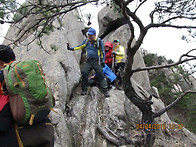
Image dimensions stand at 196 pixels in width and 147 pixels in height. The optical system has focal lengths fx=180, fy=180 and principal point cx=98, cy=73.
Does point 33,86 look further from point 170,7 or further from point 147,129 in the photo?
point 147,129

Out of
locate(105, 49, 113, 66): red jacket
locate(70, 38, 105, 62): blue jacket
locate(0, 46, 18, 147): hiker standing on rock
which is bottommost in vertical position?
locate(0, 46, 18, 147): hiker standing on rock

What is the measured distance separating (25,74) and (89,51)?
4.51 metres

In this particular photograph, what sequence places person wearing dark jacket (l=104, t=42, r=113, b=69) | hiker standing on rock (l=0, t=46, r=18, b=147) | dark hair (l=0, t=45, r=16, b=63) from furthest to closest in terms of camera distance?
person wearing dark jacket (l=104, t=42, r=113, b=69) → dark hair (l=0, t=45, r=16, b=63) → hiker standing on rock (l=0, t=46, r=18, b=147)

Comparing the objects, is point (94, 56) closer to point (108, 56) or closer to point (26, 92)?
point (108, 56)

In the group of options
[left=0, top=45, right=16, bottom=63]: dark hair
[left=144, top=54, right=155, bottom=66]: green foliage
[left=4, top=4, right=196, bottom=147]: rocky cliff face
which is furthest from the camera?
[left=144, top=54, right=155, bottom=66]: green foliage

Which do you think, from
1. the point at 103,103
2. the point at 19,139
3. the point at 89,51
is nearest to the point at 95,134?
the point at 103,103

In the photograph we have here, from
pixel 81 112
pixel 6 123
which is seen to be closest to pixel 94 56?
pixel 81 112

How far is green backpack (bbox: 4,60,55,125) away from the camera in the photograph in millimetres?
1802

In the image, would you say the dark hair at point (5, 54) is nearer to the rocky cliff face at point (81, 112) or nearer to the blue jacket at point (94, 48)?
the rocky cliff face at point (81, 112)

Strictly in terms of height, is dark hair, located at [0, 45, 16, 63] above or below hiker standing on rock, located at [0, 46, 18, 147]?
above

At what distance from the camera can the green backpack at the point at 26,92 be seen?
5.91ft

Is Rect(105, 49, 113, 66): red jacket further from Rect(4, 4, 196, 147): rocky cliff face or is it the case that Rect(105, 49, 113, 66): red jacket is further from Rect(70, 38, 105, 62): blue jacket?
Rect(70, 38, 105, 62): blue jacket

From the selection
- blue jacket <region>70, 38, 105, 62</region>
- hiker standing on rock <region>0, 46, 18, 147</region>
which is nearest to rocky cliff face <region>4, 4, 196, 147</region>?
blue jacket <region>70, 38, 105, 62</region>

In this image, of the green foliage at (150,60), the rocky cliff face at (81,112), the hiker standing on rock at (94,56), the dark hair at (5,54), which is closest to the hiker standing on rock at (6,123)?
the dark hair at (5,54)
